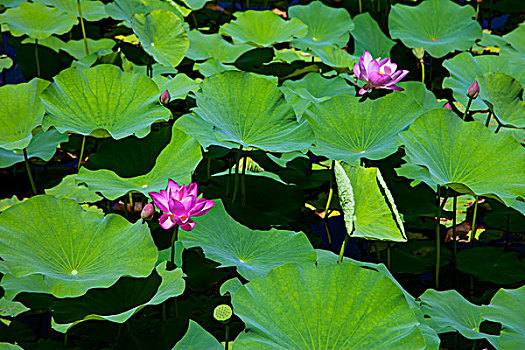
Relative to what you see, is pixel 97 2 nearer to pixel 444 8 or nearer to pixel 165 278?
pixel 444 8

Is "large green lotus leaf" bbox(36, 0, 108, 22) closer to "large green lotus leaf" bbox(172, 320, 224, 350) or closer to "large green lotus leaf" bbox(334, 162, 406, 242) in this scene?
"large green lotus leaf" bbox(334, 162, 406, 242)

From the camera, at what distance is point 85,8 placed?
3.26 metres

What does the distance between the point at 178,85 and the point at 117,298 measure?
3.51 ft

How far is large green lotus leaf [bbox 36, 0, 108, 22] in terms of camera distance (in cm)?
313

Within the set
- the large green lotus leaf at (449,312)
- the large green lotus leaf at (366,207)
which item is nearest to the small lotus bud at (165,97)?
the large green lotus leaf at (366,207)

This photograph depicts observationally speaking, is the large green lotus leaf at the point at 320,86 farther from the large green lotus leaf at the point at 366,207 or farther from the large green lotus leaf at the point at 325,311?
the large green lotus leaf at the point at 325,311

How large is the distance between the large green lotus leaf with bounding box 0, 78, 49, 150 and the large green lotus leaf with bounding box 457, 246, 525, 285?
156 centimetres

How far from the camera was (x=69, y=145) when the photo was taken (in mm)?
2557

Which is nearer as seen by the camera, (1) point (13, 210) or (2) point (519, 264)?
(1) point (13, 210)

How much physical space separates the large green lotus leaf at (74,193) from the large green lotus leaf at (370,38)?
1.53 metres

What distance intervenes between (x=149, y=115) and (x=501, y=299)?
1207 mm

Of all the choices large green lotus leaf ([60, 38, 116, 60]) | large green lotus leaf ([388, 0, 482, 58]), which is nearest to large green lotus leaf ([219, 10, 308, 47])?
large green lotus leaf ([388, 0, 482, 58])

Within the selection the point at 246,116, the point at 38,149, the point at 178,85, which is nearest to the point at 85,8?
the point at 178,85

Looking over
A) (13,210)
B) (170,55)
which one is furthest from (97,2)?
→ (13,210)
